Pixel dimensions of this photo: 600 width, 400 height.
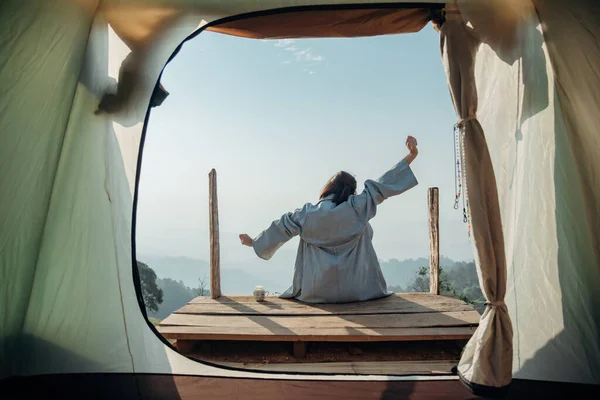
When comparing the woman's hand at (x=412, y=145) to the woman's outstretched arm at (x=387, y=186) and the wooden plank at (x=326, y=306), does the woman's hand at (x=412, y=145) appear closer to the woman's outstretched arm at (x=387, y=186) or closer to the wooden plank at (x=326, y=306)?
the woman's outstretched arm at (x=387, y=186)

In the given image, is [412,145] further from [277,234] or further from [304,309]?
[304,309]

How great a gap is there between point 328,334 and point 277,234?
4.75 feet

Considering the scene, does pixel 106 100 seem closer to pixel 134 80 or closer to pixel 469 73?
pixel 134 80

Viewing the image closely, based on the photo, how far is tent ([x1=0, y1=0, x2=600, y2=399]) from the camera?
183 cm

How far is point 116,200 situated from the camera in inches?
82.2

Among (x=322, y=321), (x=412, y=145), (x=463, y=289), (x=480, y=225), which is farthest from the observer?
(x=463, y=289)

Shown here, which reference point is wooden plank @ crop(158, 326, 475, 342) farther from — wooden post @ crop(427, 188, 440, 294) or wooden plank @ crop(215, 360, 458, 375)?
wooden post @ crop(427, 188, 440, 294)

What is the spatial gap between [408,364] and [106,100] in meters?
2.28

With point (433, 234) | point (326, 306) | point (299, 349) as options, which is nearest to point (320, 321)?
point (299, 349)

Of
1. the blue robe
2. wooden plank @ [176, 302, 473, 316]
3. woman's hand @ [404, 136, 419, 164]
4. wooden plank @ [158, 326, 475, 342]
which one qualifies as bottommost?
wooden plank @ [158, 326, 475, 342]

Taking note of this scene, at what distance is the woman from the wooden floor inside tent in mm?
170

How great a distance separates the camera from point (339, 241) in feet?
12.5

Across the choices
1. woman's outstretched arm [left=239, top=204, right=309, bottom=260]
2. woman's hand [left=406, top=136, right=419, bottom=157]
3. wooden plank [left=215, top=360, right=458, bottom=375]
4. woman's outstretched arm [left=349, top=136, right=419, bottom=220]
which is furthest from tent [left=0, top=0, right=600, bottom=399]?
woman's outstretched arm [left=239, top=204, right=309, bottom=260]

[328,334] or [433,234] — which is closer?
[328,334]
